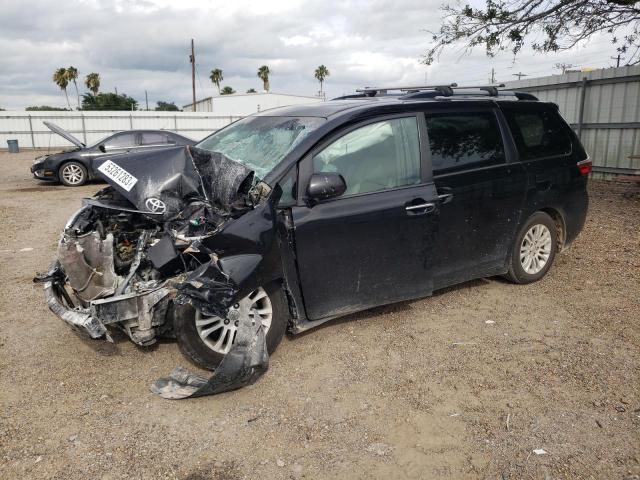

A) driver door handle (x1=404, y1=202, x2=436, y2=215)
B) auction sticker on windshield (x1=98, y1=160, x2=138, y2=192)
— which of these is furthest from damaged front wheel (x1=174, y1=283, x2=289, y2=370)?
driver door handle (x1=404, y1=202, x2=436, y2=215)

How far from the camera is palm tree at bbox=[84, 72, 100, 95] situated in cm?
5850

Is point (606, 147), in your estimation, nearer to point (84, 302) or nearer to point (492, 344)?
point (492, 344)

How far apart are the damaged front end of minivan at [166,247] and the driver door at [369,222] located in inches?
14.8

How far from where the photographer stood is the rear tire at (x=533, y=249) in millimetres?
5031

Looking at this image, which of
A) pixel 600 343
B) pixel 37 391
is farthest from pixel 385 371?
pixel 37 391

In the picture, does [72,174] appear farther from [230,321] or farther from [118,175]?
[230,321]

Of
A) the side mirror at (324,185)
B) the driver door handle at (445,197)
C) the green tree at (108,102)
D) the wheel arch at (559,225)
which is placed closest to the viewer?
the side mirror at (324,185)

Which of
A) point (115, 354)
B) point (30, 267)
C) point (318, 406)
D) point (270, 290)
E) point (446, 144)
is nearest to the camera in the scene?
point (318, 406)

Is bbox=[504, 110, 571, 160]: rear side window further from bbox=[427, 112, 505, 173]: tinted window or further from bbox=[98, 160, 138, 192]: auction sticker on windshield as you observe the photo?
bbox=[98, 160, 138, 192]: auction sticker on windshield

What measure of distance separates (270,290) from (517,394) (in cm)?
176

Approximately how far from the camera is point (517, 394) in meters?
3.35

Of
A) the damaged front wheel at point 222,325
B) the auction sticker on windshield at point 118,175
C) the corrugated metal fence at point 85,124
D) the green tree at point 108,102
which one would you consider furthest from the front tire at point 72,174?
the green tree at point 108,102

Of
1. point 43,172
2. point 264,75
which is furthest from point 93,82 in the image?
point 43,172

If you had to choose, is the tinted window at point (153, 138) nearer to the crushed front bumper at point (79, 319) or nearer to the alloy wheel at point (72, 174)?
the alloy wheel at point (72, 174)
